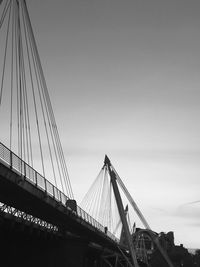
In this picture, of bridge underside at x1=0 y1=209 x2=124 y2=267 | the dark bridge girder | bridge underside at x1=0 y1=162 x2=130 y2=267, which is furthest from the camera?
bridge underside at x1=0 y1=209 x2=124 y2=267

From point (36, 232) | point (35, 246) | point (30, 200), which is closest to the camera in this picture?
point (30, 200)

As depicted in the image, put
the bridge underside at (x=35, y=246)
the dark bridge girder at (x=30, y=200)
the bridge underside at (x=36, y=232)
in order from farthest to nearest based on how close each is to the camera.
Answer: the bridge underside at (x=35, y=246) < the bridge underside at (x=36, y=232) < the dark bridge girder at (x=30, y=200)

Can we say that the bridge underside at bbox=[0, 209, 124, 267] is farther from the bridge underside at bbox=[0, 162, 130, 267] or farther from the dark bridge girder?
the dark bridge girder

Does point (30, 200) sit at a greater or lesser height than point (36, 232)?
lesser

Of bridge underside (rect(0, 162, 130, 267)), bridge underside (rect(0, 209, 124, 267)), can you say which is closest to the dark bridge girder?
bridge underside (rect(0, 162, 130, 267))

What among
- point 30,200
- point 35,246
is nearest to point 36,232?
point 35,246

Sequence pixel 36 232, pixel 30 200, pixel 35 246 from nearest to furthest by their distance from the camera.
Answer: pixel 30 200, pixel 36 232, pixel 35 246

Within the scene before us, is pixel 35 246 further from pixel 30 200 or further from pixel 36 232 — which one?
pixel 30 200

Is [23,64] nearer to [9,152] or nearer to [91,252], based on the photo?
[9,152]

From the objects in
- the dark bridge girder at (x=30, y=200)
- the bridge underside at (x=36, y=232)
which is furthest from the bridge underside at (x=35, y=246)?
the dark bridge girder at (x=30, y=200)

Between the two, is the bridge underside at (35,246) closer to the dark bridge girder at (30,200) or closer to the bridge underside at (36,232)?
the bridge underside at (36,232)

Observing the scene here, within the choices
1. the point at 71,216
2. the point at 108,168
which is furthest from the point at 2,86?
the point at 108,168

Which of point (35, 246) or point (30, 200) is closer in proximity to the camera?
point (30, 200)

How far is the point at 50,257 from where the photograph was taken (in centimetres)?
5562
